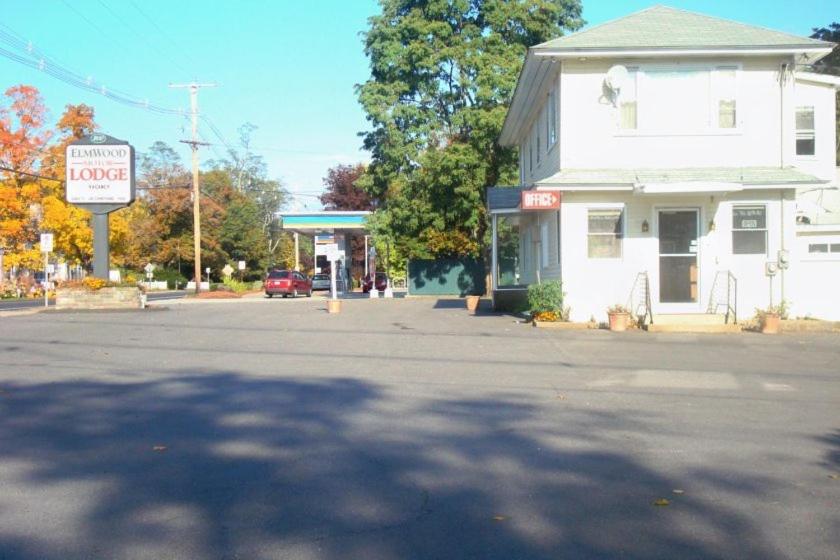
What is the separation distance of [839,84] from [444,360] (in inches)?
626

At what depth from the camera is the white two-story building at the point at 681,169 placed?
2109cm

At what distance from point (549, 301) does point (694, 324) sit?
3282 mm

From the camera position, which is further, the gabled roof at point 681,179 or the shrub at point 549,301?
the shrub at point 549,301

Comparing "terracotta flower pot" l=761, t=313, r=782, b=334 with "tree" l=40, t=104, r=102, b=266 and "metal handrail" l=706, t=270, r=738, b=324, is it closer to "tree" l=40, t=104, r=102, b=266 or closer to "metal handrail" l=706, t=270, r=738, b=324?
"metal handrail" l=706, t=270, r=738, b=324

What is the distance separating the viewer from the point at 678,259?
21.4 metres

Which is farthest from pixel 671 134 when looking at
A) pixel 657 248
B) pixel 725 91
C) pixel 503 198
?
pixel 503 198

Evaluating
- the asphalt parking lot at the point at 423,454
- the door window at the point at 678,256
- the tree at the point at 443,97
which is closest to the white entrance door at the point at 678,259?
the door window at the point at 678,256

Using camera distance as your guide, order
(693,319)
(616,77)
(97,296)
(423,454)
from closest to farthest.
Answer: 1. (423,454)
2. (693,319)
3. (616,77)
4. (97,296)

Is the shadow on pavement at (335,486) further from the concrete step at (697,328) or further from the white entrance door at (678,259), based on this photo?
the white entrance door at (678,259)

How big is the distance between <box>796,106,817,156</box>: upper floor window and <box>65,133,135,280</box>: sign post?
76.4 feet

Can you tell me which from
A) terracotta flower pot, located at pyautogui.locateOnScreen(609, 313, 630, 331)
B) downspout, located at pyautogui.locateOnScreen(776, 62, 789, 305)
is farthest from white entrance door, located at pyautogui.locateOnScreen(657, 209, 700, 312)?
downspout, located at pyautogui.locateOnScreen(776, 62, 789, 305)

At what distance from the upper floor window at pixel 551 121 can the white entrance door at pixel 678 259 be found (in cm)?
374

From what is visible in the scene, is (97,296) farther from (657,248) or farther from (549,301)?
(657,248)

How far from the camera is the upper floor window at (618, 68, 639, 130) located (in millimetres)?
21516
